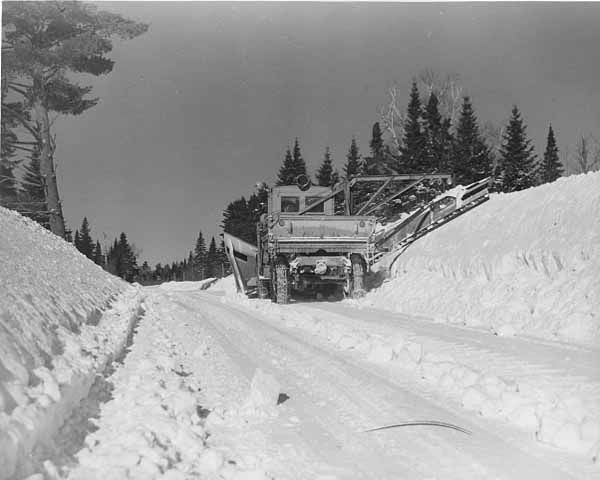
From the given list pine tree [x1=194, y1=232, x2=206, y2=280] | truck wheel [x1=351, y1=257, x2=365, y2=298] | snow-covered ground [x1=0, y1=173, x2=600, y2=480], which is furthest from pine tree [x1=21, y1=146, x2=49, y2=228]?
pine tree [x1=194, y1=232, x2=206, y2=280]

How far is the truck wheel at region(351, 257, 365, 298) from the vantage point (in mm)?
13800

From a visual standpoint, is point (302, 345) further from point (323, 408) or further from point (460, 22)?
point (460, 22)

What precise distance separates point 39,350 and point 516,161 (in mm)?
18716

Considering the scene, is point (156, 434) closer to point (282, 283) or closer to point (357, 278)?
point (282, 283)

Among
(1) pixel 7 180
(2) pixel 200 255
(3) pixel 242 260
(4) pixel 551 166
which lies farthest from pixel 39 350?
(2) pixel 200 255

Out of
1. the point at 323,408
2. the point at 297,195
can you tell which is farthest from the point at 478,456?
the point at 297,195

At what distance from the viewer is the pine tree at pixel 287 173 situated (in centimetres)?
2036

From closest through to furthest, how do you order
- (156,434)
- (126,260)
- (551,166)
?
(156,434), (551,166), (126,260)

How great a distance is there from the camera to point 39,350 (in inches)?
154

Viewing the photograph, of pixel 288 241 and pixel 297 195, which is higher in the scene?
pixel 297 195

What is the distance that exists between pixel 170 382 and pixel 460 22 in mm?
4596

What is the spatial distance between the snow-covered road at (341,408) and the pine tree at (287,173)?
543 inches

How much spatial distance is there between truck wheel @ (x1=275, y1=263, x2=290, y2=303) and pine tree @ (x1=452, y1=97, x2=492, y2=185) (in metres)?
16.0

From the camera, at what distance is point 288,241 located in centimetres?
1382
